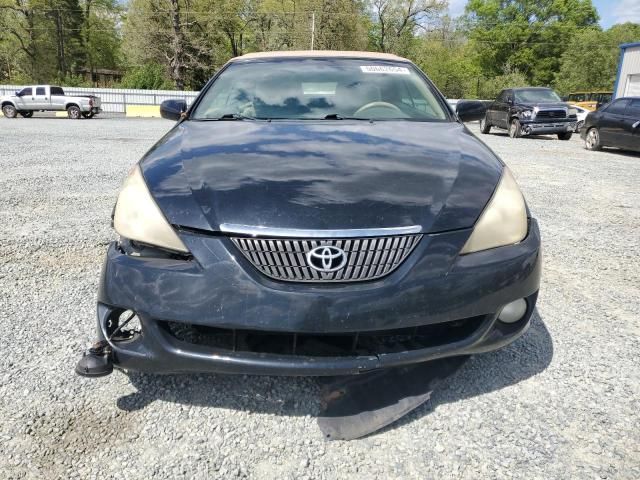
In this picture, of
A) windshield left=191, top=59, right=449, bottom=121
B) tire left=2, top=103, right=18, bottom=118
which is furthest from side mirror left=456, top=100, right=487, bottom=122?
tire left=2, top=103, right=18, bottom=118

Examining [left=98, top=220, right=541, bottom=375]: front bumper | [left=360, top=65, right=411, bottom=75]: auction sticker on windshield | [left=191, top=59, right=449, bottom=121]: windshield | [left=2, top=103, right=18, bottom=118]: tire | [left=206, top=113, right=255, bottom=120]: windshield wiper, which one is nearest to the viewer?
[left=98, top=220, right=541, bottom=375]: front bumper

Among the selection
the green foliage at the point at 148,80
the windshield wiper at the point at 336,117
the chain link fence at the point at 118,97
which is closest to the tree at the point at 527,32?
the green foliage at the point at 148,80

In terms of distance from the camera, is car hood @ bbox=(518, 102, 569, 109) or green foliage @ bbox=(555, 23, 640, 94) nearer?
car hood @ bbox=(518, 102, 569, 109)

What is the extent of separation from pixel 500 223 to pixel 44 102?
26472 mm

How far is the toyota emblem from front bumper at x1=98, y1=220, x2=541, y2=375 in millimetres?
60

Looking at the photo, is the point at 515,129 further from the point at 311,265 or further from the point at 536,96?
the point at 311,265

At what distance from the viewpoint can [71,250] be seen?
378cm

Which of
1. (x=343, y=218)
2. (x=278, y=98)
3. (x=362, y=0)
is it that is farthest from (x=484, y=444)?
(x=362, y=0)

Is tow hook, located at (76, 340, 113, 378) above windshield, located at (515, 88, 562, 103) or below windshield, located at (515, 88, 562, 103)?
below

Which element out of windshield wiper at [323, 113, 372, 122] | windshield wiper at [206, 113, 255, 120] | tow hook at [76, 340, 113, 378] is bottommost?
tow hook at [76, 340, 113, 378]

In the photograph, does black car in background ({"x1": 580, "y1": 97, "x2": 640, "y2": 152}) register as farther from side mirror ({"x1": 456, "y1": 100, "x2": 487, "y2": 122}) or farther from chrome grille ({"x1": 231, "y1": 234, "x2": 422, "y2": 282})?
chrome grille ({"x1": 231, "y1": 234, "x2": 422, "y2": 282})

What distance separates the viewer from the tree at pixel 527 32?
55406 mm

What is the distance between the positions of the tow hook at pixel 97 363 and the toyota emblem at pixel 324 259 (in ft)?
2.62

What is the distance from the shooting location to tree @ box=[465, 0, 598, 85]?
182ft
